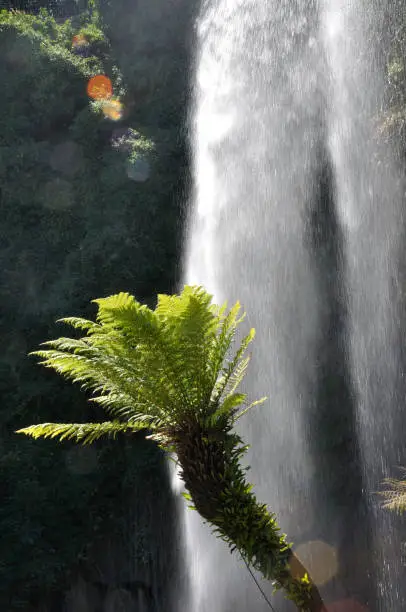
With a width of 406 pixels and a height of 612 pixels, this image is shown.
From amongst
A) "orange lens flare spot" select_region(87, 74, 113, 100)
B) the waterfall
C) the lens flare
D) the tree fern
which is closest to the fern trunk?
the tree fern

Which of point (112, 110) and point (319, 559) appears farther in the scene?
point (112, 110)

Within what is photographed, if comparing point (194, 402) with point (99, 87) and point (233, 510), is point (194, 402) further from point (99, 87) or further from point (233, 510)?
point (99, 87)

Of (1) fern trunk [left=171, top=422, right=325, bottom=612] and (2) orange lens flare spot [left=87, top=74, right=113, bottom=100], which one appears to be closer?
(1) fern trunk [left=171, top=422, right=325, bottom=612]

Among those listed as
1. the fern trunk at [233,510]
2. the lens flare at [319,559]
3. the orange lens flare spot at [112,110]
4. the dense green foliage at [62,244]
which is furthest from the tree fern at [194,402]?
the orange lens flare spot at [112,110]

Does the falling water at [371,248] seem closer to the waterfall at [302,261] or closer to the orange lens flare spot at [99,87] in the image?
the waterfall at [302,261]

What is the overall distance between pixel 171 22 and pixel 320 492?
10.4 meters

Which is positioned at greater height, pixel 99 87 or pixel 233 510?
pixel 99 87

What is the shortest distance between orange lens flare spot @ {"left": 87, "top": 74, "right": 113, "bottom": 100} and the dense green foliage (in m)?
0.14

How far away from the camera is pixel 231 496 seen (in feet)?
13.6

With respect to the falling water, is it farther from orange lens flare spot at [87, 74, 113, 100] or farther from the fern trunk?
orange lens flare spot at [87, 74, 113, 100]

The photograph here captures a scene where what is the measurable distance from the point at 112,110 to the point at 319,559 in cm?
881

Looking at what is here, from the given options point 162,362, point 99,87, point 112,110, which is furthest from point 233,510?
point 99,87

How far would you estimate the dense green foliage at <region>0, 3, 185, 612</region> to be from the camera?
8.95 m

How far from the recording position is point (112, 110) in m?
12.5
